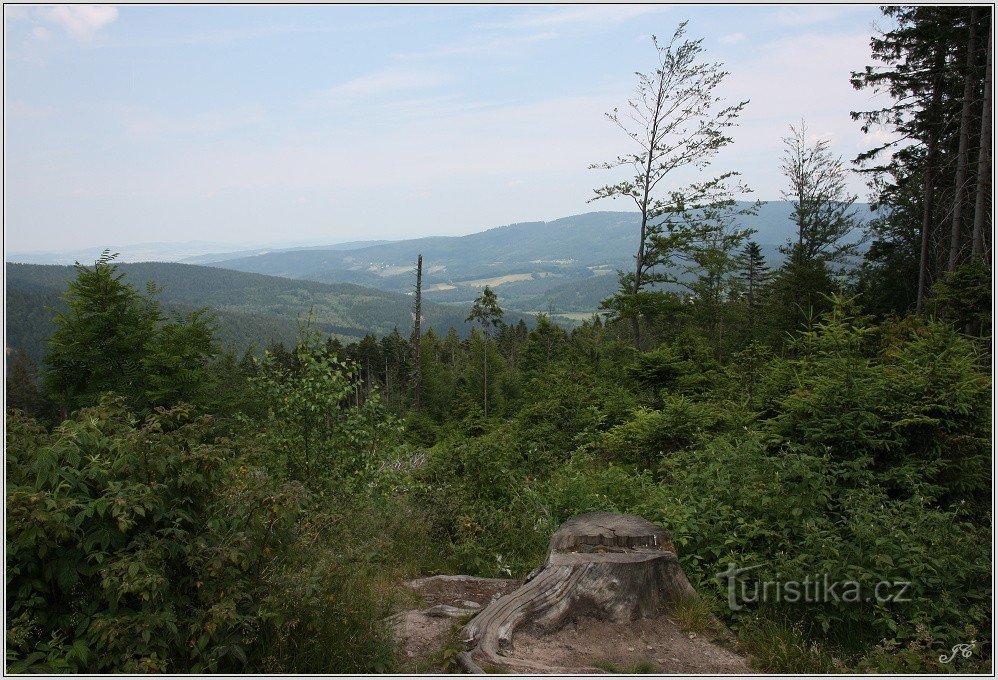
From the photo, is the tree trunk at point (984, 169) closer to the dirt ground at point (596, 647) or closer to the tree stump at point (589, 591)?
the tree stump at point (589, 591)

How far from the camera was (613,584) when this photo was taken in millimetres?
4609

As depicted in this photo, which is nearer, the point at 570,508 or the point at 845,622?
the point at 845,622

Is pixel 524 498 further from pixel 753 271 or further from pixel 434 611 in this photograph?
pixel 753 271

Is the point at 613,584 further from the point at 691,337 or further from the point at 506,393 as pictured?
the point at 506,393

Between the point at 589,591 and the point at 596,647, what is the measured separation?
40cm

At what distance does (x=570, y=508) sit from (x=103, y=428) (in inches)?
188

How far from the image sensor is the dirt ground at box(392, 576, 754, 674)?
4055mm

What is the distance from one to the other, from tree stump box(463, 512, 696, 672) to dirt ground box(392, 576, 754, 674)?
9 centimetres

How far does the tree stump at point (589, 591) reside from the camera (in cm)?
430

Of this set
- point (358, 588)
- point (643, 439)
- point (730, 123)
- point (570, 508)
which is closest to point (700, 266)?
point (730, 123)

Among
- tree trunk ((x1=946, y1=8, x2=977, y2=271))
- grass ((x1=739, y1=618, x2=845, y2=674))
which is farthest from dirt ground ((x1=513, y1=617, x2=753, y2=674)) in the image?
tree trunk ((x1=946, y1=8, x2=977, y2=271))

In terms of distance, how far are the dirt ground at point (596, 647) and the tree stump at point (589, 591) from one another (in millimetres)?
92

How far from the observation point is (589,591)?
459cm

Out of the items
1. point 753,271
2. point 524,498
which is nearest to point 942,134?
point 753,271
